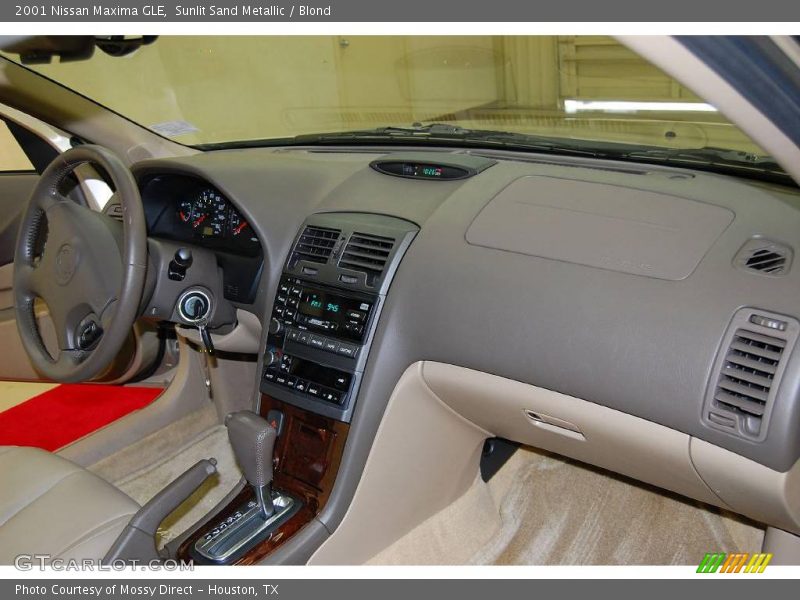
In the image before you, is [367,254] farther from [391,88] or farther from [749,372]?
[391,88]

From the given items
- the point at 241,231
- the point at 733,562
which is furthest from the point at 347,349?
the point at 733,562

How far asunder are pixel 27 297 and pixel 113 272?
29 cm

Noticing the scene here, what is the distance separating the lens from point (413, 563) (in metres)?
1.95

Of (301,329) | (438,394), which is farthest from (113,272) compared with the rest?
(438,394)

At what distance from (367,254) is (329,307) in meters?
0.16

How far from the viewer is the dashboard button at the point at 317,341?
1.76m

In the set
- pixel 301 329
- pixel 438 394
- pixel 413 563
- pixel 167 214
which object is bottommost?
pixel 413 563

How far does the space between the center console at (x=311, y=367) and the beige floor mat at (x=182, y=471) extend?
51cm

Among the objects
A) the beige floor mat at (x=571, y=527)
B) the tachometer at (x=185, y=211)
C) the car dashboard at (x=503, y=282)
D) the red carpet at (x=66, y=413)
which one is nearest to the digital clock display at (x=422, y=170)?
the car dashboard at (x=503, y=282)

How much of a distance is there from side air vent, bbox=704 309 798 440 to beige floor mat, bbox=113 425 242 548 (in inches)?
61.3

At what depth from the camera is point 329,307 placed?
1.76 m

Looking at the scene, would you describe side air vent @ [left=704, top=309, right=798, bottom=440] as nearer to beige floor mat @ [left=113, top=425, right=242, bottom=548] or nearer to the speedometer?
the speedometer

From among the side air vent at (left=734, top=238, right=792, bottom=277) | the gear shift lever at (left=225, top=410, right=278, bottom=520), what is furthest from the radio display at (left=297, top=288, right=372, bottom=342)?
the side air vent at (left=734, top=238, right=792, bottom=277)

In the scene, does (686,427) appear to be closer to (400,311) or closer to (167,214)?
(400,311)
